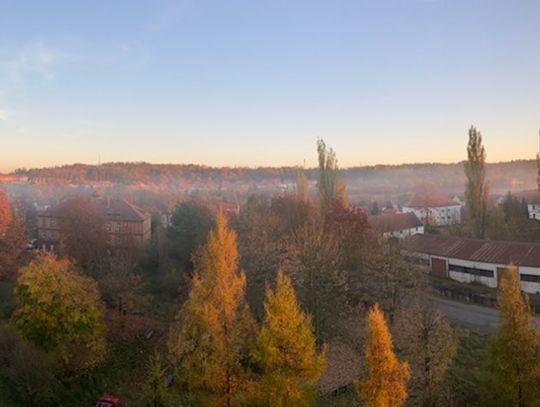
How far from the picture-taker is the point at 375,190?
142125 mm

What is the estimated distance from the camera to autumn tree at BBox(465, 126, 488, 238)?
134ft

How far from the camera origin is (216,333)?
1594cm

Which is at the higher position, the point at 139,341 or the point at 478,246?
the point at 478,246

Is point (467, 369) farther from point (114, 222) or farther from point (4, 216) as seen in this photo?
point (114, 222)


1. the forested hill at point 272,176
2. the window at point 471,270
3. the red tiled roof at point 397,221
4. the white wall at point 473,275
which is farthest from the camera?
the forested hill at point 272,176

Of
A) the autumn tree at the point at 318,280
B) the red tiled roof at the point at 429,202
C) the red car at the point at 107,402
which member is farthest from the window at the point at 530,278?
the red tiled roof at the point at 429,202

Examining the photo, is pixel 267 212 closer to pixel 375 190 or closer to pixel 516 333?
pixel 516 333

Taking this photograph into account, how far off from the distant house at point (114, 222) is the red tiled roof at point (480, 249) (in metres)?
23.0

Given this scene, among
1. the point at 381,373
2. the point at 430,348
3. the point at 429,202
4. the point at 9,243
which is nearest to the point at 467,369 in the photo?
the point at 430,348

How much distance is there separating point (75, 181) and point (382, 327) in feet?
369

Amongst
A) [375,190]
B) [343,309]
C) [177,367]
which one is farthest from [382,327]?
[375,190]

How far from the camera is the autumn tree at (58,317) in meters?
18.9

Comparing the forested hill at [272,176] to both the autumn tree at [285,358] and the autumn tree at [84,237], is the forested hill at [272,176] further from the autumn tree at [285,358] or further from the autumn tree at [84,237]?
the autumn tree at [285,358]

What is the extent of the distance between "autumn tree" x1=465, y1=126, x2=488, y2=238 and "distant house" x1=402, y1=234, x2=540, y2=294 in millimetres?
5220
